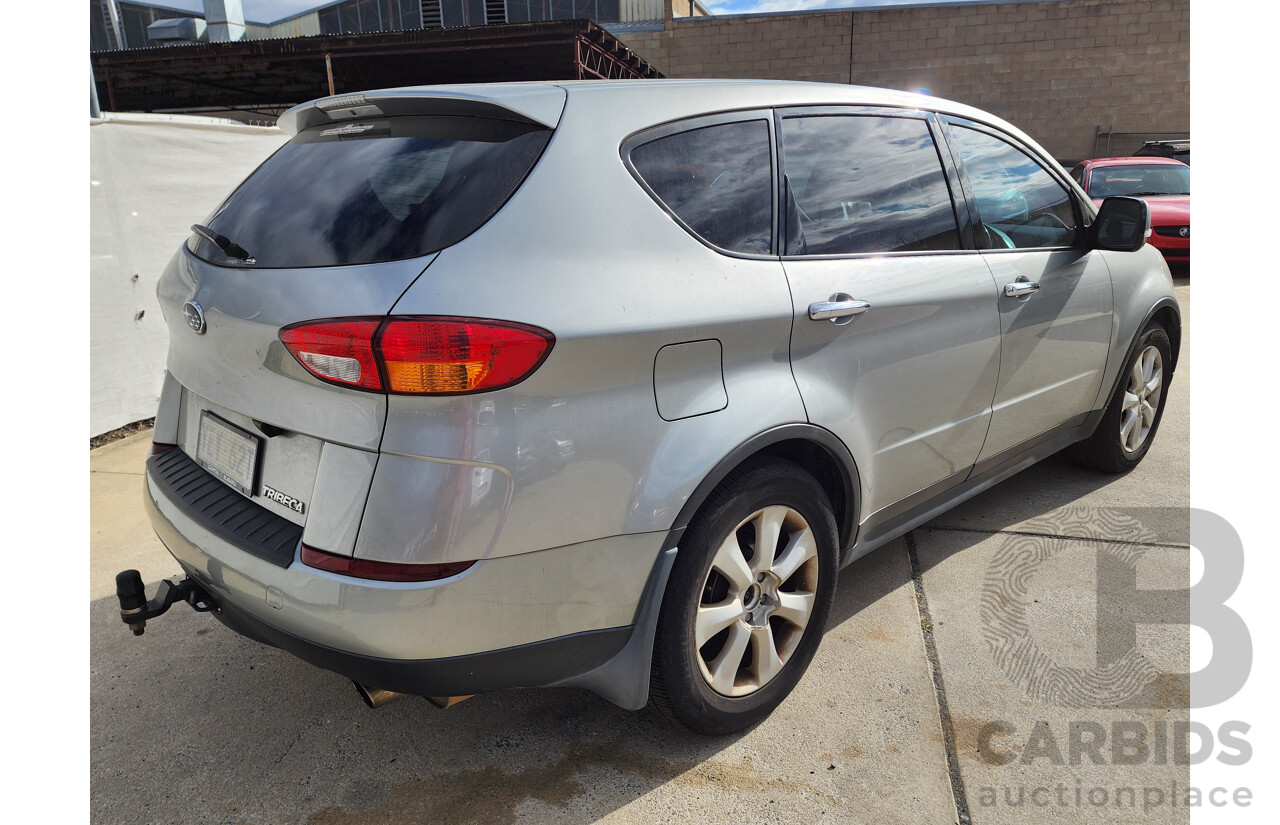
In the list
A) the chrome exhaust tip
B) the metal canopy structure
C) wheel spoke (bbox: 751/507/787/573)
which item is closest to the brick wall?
the metal canopy structure

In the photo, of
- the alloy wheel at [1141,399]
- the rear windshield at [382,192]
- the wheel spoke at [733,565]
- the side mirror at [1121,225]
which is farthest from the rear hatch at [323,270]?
the alloy wheel at [1141,399]

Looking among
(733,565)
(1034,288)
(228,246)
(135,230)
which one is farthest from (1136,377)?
(135,230)

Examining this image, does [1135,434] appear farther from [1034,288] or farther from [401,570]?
[401,570]

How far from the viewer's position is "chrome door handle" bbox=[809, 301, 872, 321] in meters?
2.22

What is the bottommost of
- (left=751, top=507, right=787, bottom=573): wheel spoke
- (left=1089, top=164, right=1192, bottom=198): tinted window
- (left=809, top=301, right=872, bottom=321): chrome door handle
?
(left=751, top=507, right=787, bottom=573): wheel spoke

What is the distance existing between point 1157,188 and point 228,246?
12719 millimetres

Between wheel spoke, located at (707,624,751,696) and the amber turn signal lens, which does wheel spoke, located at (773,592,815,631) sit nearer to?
wheel spoke, located at (707,624,751,696)

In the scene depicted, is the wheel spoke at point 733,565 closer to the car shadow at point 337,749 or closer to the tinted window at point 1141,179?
the car shadow at point 337,749

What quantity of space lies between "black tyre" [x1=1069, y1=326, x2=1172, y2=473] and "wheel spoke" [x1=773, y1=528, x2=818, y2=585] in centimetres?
227

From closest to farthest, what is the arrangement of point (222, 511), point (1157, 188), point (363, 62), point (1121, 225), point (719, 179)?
point (222, 511)
point (719, 179)
point (1121, 225)
point (1157, 188)
point (363, 62)

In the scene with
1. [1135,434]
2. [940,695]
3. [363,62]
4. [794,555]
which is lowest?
[940,695]

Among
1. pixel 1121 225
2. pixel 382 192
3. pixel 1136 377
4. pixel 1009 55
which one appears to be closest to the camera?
pixel 382 192

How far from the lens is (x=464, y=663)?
5.85ft

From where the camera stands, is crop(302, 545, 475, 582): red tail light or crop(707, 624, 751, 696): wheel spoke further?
crop(707, 624, 751, 696): wheel spoke
